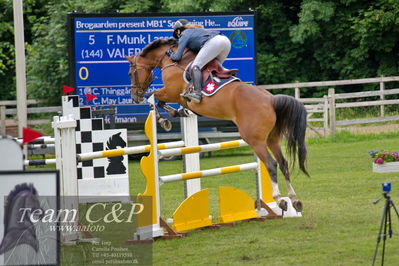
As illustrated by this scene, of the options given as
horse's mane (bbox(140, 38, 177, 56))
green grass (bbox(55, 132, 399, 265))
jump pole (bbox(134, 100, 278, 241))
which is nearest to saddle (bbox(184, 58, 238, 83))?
horse's mane (bbox(140, 38, 177, 56))

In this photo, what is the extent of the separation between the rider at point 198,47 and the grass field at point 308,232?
5.28 ft

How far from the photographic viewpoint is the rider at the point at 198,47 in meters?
9.21

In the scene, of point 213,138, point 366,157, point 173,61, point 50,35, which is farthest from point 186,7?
point 173,61

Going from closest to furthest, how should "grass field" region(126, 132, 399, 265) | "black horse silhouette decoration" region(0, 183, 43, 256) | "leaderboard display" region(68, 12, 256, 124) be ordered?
"black horse silhouette decoration" region(0, 183, 43, 256) < "grass field" region(126, 132, 399, 265) < "leaderboard display" region(68, 12, 256, 124)

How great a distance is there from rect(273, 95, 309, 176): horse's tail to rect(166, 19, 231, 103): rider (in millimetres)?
893

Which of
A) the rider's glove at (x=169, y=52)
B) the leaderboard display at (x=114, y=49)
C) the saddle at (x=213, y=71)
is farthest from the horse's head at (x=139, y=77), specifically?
the leaderboard display at (x=114, y=49)

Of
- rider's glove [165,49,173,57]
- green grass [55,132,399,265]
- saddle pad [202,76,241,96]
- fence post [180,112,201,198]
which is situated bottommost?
green grass [55,132,399,265]

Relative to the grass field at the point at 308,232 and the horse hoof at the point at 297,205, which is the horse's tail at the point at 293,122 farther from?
the grass field at the point at 308,232

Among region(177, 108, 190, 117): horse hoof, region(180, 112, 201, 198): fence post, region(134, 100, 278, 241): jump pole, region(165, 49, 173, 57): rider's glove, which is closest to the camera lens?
region(134, 100, 278, 241): jump pole

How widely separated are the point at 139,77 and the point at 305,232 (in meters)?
3.07

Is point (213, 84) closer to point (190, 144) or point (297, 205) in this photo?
point (190, 144)

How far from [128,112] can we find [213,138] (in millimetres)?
1923

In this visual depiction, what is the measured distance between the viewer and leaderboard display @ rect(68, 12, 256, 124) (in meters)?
16.8

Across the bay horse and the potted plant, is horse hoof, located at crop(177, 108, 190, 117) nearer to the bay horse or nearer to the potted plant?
the bay horse
